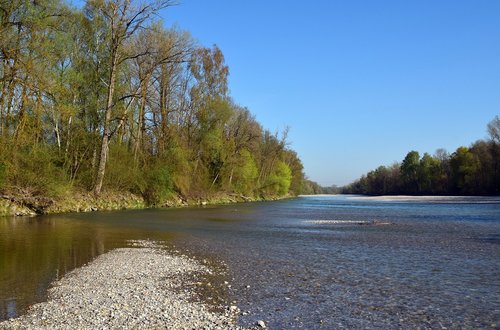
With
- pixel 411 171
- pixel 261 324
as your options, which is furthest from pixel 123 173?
pixel 411 171

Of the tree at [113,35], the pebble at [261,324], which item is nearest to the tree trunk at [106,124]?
the tree at [113,35]

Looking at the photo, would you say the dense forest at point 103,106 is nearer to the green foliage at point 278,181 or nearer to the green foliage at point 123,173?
the green foliage at point 123,173

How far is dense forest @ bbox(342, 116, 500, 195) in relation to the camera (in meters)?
102

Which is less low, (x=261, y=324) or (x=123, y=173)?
(x=123, y=173)

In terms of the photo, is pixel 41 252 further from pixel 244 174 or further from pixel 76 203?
pixel 244 174

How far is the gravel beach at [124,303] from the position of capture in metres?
7.01

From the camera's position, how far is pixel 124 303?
323 inches

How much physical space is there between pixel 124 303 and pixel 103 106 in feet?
118

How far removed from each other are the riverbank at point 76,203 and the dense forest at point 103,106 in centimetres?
64

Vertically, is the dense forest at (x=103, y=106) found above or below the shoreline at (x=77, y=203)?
above

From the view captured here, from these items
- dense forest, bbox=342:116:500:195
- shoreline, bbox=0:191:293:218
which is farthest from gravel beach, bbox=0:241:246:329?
dense forest, bbox=342:116:500:195

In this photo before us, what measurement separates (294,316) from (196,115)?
5189 centimetres

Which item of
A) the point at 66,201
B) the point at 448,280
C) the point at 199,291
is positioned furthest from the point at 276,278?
the point at 66,201

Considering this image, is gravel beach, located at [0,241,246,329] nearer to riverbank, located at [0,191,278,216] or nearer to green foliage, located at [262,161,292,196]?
riverbank, located at [0,191,278,216]
